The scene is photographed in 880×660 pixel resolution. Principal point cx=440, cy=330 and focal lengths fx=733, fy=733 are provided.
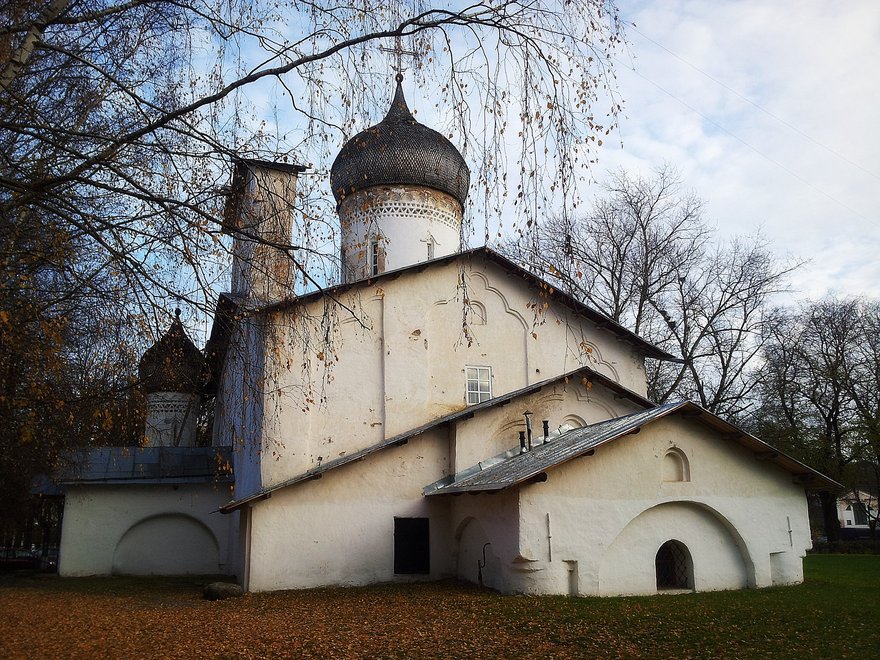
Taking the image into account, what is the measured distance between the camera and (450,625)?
28.5ft

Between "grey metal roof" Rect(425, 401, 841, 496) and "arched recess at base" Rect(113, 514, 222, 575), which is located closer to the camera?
"grey metal roof" Rect(425, 401, 841, 496)

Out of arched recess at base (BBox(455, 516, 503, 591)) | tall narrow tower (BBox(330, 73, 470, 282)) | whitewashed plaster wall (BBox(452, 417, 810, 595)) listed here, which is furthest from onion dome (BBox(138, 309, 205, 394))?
tall narrow tower (BBox(330, 73, 470, 282))

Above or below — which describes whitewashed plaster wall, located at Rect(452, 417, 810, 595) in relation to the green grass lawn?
above

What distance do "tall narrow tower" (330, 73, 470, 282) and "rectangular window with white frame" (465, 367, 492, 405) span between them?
3844 mm

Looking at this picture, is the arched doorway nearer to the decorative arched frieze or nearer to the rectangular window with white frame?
the decorative arched frieze

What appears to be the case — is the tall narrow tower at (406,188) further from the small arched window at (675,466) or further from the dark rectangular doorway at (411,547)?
the small arched window at (675,466)

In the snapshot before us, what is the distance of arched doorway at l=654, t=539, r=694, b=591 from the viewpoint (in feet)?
37.6

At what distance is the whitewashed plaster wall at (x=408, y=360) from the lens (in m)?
13.5

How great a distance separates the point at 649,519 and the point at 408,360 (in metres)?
5.64

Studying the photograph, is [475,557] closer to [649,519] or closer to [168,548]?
[649,519]

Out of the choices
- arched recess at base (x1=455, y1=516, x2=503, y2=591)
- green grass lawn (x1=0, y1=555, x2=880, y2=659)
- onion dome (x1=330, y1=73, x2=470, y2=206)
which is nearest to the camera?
green grass lawn (x1=0, y1=555, x2=880, y2=659)

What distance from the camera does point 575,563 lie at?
35.0 ft

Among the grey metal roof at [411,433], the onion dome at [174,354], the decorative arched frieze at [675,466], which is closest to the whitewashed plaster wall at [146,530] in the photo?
the grey metal roof at [411,433]

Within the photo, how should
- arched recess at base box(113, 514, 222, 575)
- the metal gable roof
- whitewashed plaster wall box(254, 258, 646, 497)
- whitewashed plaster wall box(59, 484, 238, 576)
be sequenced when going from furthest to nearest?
arched recess at base box(113, 514, 222, 575), whitewashed plaster wall box(59, 484, 238, 576), the metal gable roof, whitewashed plaster wall box(254, 258, 646, 497)
